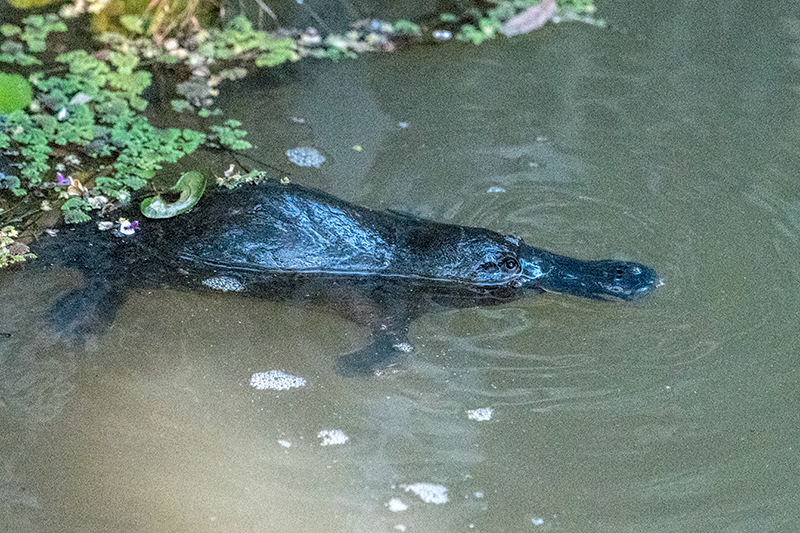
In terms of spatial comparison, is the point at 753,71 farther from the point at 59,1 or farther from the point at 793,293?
the point at 59,1

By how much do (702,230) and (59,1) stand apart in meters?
4.84

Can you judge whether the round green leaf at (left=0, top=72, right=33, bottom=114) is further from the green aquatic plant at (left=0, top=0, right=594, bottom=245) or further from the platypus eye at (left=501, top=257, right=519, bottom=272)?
the platypus eye at (left=501, top=257, right=519, bottom=272)

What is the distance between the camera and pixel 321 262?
13.2 ft

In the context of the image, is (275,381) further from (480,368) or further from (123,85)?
(123,85)

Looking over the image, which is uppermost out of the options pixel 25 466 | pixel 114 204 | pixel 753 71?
pixel 753 71

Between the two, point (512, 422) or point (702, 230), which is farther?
point (702, 230)

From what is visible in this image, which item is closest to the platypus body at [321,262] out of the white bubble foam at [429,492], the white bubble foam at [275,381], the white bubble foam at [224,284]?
the white bubble foam at [224,284]

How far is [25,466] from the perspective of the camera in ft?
9.96

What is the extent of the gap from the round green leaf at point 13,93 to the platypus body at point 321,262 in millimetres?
1193

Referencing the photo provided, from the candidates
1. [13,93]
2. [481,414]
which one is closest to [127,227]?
[13,93]

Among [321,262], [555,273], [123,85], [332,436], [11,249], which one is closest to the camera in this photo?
[332,436]

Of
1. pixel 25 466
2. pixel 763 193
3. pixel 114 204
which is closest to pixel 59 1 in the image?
pixel 114 204

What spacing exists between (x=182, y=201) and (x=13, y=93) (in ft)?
5.15

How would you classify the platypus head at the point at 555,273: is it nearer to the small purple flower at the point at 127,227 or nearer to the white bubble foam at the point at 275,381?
the white bubble foam at the point at 275,381
